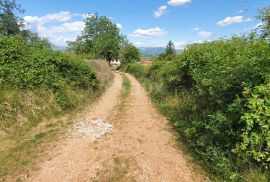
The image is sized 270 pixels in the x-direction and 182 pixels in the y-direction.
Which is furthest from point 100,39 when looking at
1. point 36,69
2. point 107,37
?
point 36,69

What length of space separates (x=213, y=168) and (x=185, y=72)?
19.5 feet

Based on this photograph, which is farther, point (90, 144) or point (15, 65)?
point (15, 65)

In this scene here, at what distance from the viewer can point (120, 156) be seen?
20.4 feet

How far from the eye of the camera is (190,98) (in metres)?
9.09

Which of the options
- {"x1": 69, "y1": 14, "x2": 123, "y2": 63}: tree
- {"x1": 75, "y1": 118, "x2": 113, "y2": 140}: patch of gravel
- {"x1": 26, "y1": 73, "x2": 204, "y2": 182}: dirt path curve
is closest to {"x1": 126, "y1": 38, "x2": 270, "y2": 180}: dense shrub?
{"x1": 26, "y1": 73, "x2": 204, "y2": 182}: dirt path curve

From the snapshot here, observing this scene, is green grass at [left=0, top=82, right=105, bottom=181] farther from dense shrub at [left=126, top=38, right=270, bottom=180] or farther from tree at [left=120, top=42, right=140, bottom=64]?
tree at [left=120, top=42, right=140, bottom=64]

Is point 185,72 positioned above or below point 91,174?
above

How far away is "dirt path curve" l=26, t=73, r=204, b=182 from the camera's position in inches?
209

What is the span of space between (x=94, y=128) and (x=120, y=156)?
2.69 meters

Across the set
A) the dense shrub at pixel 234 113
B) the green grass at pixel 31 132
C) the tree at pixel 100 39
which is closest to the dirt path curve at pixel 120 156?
the green grass at pixel 31 132

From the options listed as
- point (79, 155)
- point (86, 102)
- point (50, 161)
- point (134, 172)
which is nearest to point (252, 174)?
point (134, 172)

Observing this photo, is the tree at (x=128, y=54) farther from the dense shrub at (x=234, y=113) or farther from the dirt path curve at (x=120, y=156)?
the dense shrub at (x=234, y=113)

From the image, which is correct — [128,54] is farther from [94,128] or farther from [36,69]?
[94,128]

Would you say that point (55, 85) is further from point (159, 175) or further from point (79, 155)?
point (159, 175)
